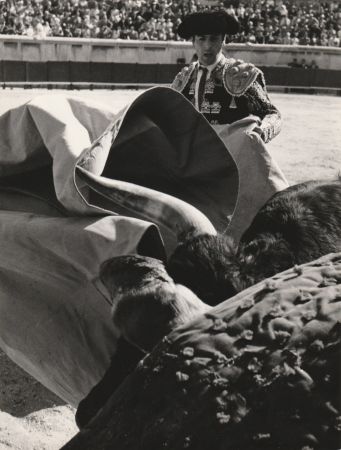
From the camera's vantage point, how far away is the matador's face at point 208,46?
141 inches

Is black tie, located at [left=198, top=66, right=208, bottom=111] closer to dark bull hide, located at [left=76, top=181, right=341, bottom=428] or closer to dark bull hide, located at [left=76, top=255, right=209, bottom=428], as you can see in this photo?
dark bull hide, located at [left=76, top=181, right=341, bottom=428]

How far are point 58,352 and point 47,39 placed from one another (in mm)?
17159

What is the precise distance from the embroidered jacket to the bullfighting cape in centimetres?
137

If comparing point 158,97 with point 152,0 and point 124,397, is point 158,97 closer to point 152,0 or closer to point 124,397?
point 124,397

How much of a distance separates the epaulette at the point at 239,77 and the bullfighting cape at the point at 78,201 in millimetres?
1429

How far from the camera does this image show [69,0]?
66.6 ft

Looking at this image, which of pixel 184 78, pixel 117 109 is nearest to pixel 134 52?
pixel 184 78

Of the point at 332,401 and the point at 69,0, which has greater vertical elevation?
the point at 332,401

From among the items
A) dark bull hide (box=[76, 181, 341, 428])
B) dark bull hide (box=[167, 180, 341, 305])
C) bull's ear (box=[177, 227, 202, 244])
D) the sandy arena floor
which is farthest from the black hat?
bull's ear (box=[177, 227, 202, 244])

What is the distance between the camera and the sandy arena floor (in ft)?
8.49

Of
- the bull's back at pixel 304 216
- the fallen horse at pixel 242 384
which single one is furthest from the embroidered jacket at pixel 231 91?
the fallen horse at pixel 242 384

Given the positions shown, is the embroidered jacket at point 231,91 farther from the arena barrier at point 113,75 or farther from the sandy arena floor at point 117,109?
the arena barrier at point 113,75

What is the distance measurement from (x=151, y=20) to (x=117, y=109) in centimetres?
1819

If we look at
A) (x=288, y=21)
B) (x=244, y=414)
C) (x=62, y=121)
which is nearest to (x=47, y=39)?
(x=288, y=21)
